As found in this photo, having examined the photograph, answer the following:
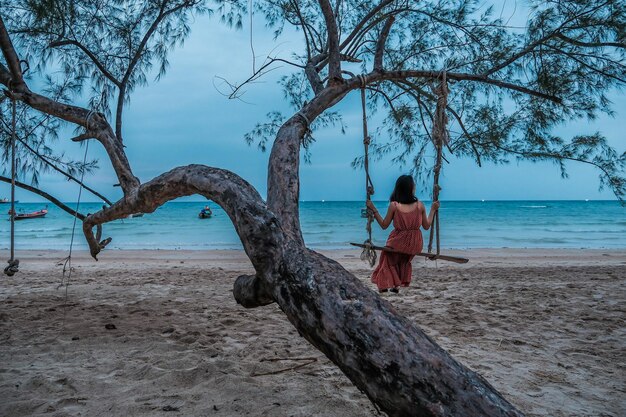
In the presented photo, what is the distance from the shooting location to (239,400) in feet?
6.59

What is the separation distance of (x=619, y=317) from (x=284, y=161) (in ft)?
10.5

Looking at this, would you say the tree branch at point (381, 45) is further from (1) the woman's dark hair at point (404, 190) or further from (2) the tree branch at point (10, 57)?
(2) the tree branch at point (10, 57)

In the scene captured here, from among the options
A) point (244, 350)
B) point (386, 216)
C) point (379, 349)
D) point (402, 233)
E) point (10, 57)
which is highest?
point (10, 57)

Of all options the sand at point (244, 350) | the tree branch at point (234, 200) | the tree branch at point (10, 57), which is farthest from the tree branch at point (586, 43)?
the tree branch at point (10, 57)

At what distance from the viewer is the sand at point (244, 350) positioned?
Result: 2000mm

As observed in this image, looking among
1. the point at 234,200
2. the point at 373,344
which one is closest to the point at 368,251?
the point at 234,200

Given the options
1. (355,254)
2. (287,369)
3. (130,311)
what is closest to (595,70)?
(287,369)

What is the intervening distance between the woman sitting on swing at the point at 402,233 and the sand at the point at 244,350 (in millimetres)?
398

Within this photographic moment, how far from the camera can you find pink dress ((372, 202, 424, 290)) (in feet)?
12.5

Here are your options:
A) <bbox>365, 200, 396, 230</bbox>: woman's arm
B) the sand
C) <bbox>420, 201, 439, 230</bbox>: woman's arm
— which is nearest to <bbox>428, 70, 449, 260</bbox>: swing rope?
<bbox>420, 201, 439, 230</bbox>: woman's arm

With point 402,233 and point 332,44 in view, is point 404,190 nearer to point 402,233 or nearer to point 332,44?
point 402,233

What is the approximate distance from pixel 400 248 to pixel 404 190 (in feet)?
1.68

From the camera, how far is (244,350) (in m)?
2.77

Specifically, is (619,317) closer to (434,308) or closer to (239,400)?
(434,308)
